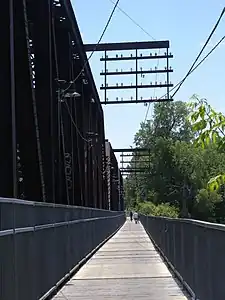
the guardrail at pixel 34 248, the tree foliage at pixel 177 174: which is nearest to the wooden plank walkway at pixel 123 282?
the guardrail at pixel 34 248

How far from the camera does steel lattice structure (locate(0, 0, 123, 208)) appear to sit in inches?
568

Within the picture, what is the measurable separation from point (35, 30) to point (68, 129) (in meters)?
9.26

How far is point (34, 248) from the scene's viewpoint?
1198cm

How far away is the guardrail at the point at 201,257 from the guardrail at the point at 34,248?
2604 mm

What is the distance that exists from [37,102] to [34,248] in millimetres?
10579

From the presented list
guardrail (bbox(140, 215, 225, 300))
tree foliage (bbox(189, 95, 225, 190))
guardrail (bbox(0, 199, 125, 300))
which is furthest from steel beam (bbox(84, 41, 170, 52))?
tree foliage (bbox(189, 95, 225, 190))

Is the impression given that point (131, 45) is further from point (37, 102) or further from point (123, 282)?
point (123, 282)

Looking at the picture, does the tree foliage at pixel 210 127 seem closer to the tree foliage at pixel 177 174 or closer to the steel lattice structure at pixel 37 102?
the steel lattice structure at pixel 37 102

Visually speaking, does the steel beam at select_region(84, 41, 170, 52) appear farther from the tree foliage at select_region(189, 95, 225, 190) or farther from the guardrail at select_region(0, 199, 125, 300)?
the tree foliage at select_region(189, 95, 225, 190)

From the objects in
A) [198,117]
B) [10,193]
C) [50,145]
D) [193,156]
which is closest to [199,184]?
[193,156]

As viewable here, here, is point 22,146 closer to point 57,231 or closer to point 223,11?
point 57,231

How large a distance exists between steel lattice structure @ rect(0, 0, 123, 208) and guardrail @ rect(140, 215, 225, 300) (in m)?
3.61

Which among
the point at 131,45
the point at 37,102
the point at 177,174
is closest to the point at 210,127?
the point at 37,102

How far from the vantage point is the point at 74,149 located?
107 ft
